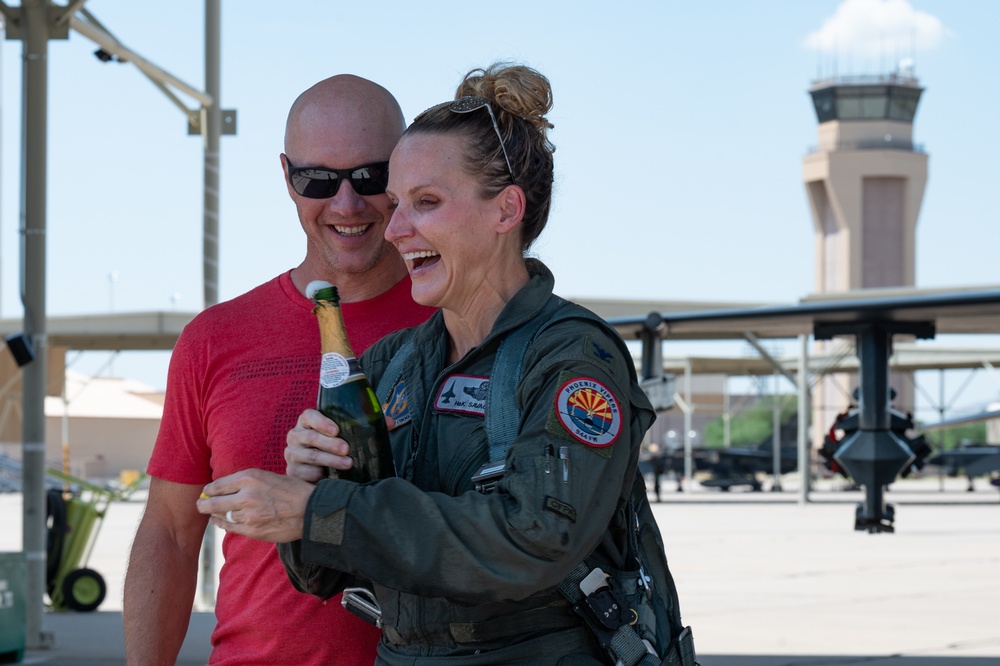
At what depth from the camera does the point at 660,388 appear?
11672mm

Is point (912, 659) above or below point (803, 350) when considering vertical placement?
below

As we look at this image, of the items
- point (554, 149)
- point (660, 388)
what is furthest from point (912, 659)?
point (554, 149)

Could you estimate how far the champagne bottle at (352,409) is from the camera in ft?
6.81

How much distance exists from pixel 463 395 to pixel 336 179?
938 mm

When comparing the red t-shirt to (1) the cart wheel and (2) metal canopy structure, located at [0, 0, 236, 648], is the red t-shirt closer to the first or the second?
(2) metal canopy structure, located at [0, 0, 236, 648]

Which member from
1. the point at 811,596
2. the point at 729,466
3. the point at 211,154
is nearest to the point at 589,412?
the point at 211,154

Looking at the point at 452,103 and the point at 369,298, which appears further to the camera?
the point at 369,298

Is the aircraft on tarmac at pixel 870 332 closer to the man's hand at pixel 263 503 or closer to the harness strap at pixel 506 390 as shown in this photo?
the harness strap at pixel 506 390

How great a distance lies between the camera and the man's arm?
118 inches

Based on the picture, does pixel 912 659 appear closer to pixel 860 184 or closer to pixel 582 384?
pixel 582 384

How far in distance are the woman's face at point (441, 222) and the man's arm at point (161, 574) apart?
1123 mm

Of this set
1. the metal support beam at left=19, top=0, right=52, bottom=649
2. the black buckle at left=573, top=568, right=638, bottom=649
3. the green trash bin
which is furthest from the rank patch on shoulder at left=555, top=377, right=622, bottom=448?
the metal support beam at left=19, top=0, right=52, bottom=649

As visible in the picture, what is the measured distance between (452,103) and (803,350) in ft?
107

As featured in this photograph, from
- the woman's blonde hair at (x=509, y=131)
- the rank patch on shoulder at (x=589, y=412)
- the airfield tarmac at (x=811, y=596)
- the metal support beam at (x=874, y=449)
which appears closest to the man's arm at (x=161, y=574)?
the woman's blonde hair at (x=509, y=131)
